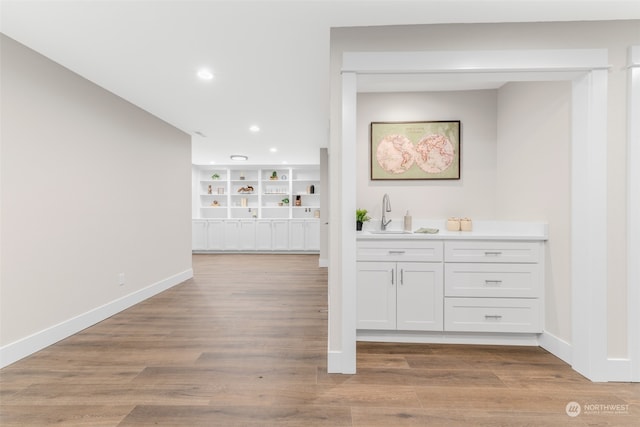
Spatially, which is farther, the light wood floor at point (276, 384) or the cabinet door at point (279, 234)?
the cabinet door at point (279, 234)

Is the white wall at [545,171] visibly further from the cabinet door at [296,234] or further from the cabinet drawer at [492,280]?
the cabinet door at [296,234]

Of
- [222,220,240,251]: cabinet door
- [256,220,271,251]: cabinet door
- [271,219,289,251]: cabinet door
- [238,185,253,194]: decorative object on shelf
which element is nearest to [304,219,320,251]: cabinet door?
[271,219,289,251]: cabinet door

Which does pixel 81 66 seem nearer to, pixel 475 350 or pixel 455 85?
pixel 455 85

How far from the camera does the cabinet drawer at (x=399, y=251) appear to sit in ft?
8.28

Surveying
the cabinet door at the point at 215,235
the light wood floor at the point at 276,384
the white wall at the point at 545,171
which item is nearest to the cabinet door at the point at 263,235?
the cabinet door at the point at 215,235

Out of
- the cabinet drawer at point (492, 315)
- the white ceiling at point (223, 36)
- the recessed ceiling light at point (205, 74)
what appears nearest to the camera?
the white ceiling at point (223, 36)

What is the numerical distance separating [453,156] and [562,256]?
1.31m

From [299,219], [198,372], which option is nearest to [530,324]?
[198,372]

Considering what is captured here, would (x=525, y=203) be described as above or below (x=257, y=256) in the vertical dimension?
above

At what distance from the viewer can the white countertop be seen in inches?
97.1

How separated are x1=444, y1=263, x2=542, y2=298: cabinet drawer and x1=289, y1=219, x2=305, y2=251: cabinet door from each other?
5.61 meters

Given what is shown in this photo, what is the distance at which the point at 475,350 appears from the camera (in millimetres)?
2422

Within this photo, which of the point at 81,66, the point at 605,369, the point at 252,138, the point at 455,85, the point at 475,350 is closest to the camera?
the point at 605,369

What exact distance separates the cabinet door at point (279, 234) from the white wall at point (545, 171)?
5.63 metres
